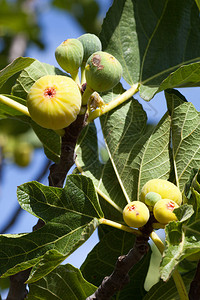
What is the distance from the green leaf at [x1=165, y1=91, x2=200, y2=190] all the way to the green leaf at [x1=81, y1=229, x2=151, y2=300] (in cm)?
22

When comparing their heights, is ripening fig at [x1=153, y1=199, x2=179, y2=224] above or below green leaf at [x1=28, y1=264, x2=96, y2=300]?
above

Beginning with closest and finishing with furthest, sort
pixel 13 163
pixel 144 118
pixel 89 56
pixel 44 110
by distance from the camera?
pixel 44 110, pixel 89 56, pixel 144 118, pixel 13 163

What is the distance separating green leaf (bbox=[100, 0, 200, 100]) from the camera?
127 centimetres

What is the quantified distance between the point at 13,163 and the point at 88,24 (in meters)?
1.11

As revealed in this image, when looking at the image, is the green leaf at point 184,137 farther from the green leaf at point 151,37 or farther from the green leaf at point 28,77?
the green leaf at point 28,77

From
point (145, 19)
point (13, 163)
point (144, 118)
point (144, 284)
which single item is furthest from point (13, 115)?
point (13, 163)

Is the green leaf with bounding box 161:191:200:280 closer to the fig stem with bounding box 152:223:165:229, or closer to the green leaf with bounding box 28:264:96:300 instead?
the fig stem with bounding box 152:223:165:229

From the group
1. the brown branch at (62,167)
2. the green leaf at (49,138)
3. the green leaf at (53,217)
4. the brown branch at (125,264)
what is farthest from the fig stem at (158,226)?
the green leaf at (49,138)

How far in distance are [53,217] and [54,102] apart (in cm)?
24

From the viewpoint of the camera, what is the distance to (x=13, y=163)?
128 inches

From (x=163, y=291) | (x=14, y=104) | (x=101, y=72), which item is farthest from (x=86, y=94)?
(x=163, y=291)

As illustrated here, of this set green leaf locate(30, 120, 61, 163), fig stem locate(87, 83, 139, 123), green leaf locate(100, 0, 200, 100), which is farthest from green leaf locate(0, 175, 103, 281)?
green leaf locate(100, 0, 200, 100)

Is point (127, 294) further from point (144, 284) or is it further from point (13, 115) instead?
point (13, 115)

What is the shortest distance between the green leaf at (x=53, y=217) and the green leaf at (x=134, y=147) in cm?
20
